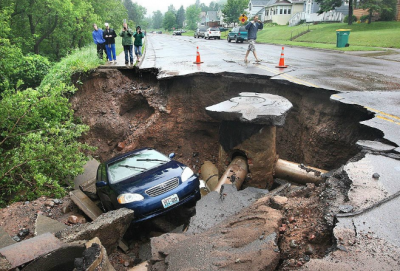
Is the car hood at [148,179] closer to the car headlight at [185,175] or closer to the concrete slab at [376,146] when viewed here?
the car headlight at [185,175]

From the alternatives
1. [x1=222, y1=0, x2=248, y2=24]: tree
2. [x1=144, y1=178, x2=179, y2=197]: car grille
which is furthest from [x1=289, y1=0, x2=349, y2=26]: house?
[x1=144, y1=178, x2=179, y2=197]: car grille

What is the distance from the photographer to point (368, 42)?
929 inches

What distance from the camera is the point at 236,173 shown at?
7.35m

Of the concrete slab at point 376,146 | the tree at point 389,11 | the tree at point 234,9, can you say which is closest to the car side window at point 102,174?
the concrete slab at point 376,146

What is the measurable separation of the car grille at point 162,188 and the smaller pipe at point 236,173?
113 centimetres

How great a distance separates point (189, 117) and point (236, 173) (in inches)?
180

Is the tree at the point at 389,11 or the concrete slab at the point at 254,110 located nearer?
the concrete slab at the point at 254,110

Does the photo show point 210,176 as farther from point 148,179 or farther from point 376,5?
point 376,5

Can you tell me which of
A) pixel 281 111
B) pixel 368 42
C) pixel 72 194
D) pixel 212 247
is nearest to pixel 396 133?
pixel 281 111

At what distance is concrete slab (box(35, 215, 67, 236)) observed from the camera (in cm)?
539

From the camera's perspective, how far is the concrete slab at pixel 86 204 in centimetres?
662

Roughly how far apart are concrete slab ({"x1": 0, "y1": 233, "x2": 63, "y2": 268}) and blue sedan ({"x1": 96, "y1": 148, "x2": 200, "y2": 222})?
202 centimetres

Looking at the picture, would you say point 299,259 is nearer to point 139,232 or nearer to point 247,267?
point 247,267

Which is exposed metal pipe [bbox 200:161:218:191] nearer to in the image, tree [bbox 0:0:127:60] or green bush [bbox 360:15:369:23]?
tree [bbox 0:0:127:60]
